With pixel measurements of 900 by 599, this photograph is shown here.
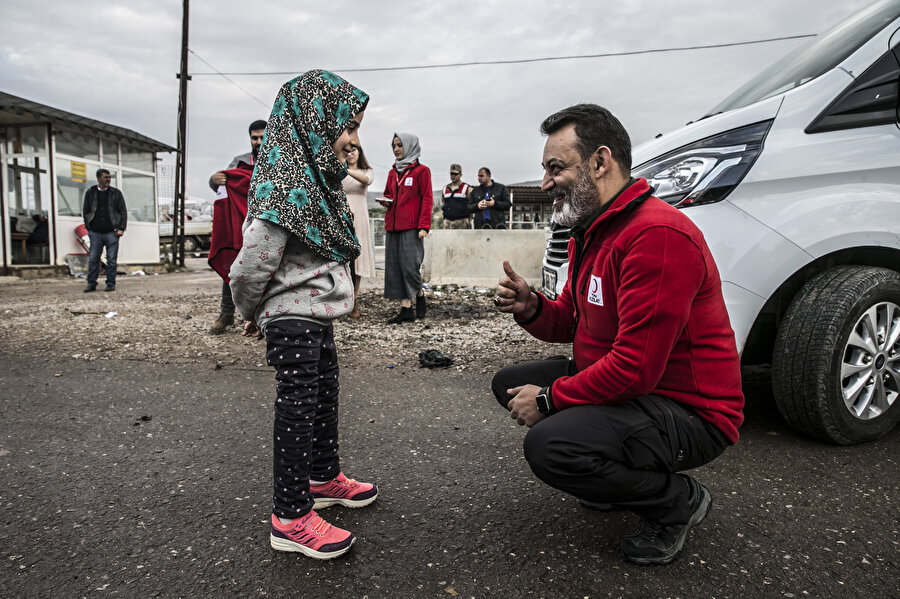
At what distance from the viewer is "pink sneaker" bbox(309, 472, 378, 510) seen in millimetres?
2295

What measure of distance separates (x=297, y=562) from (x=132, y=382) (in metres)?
2.78

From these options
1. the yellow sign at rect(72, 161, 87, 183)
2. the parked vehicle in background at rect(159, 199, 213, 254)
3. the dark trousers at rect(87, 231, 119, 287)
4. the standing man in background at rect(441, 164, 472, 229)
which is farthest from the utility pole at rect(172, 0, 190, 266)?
the standing man in background at rect(441, 164, 472, 229)

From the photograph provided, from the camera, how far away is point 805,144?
2568 mm

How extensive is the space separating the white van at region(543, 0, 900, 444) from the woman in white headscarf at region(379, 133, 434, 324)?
12.8 feet

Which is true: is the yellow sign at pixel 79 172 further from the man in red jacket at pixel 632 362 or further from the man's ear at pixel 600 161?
the man's ear at pixel 600 161

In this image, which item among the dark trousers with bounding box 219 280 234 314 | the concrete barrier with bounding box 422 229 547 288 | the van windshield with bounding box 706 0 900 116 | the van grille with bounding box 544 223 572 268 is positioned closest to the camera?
the van windshield with bounding box 706 0 900 116

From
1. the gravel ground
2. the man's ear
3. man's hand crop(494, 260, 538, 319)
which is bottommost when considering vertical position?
the gravel ground

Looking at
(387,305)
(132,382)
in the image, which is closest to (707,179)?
(132,382)

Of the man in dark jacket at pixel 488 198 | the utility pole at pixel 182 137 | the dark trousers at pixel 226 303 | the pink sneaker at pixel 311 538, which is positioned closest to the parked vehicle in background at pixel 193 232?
the utility pole at pixel 182 137

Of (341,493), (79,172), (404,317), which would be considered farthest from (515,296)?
(79,172)

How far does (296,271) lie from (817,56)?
2.96m

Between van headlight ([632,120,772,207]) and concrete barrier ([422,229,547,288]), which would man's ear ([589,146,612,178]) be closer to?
van headlight ([632,120,772,207])

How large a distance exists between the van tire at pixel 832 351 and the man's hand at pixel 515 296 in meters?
1.24

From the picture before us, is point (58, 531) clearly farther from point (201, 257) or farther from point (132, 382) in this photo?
point (201, 257)
